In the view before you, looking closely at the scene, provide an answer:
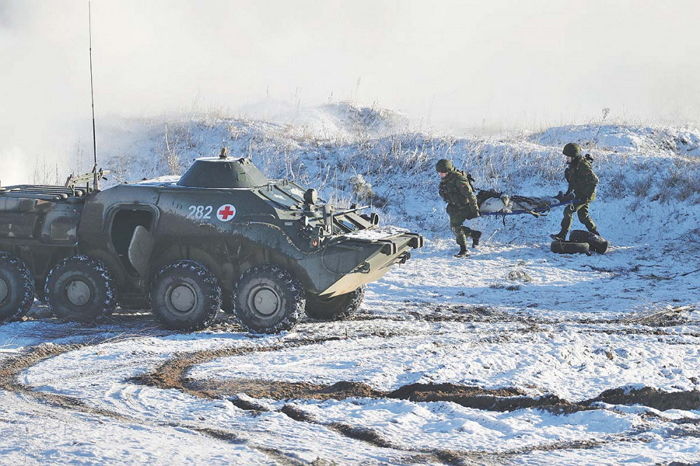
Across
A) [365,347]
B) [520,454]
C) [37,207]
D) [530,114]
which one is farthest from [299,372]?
[530,114]

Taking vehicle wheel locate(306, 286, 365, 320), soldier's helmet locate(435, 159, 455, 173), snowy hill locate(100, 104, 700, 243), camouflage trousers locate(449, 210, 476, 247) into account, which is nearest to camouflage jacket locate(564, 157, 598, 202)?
snowy hill locate(100, 104, 700, 243)

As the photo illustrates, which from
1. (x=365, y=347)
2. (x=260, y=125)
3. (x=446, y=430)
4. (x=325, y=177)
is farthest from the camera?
(x=260, y=125)

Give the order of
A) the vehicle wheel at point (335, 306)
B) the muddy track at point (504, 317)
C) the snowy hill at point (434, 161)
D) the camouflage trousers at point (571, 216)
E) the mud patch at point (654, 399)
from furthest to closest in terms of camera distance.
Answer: the snowy hill at point (434, 161) < the camouflage trousers at point (571, 216) < the vehicle wheel at point (335, 306) < the muddy track at point (504, 317) < the mud patch at point (654, 399)

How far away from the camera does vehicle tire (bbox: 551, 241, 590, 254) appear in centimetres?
1764

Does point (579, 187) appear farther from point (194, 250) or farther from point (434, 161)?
point (194, 250)

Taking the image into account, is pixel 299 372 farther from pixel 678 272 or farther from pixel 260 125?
pixel 260 125

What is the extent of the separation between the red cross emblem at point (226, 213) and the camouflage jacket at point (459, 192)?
621 centimetres

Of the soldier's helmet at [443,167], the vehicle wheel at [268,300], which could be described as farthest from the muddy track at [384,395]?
the soldier's helmet at [443,167]

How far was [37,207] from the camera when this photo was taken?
12.8 m

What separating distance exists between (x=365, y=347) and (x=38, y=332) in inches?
153

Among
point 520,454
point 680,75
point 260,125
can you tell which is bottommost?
point 520,454

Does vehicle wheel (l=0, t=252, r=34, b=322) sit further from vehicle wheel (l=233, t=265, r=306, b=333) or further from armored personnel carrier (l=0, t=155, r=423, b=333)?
vehicle wheel (l=233, t=265, r=306, b=333)

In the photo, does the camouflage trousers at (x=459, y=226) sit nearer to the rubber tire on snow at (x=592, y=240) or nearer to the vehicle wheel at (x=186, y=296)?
the rubber tire on snow at (x=592, y=240)

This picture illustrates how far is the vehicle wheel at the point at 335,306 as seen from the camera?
42.8 ft
